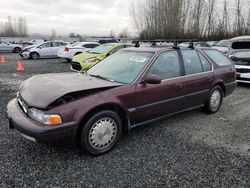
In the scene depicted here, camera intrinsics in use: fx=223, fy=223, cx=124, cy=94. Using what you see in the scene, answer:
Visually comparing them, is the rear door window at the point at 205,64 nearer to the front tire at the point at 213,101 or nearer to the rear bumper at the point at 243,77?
the front tire at the point at 213,101

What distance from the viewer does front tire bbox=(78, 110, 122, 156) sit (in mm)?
3027

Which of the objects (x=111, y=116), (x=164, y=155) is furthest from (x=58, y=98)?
(x=164, y=155)

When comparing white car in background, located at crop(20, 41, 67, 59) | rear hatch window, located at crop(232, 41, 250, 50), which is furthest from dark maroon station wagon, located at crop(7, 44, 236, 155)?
white car in background, located at crop(20, 41, 67, 59)

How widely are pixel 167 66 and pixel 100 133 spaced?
1.76 metres

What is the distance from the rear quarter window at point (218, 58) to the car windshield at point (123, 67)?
1825mm

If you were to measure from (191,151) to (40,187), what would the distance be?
216 cm

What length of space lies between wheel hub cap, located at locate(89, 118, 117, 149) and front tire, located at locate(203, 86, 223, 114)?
8.33 feet

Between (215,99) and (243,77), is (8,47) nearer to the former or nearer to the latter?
(243,77)

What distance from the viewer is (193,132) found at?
408 cm

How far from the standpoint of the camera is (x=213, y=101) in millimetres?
5008

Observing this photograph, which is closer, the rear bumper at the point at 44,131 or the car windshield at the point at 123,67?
the rear bumper at the point at 44,131

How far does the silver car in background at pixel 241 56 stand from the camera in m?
7.70

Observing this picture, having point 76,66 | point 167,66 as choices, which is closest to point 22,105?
point 167,66

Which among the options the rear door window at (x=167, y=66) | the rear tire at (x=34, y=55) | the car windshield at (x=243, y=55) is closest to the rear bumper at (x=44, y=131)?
the rear door window at (x=167, y=66)
